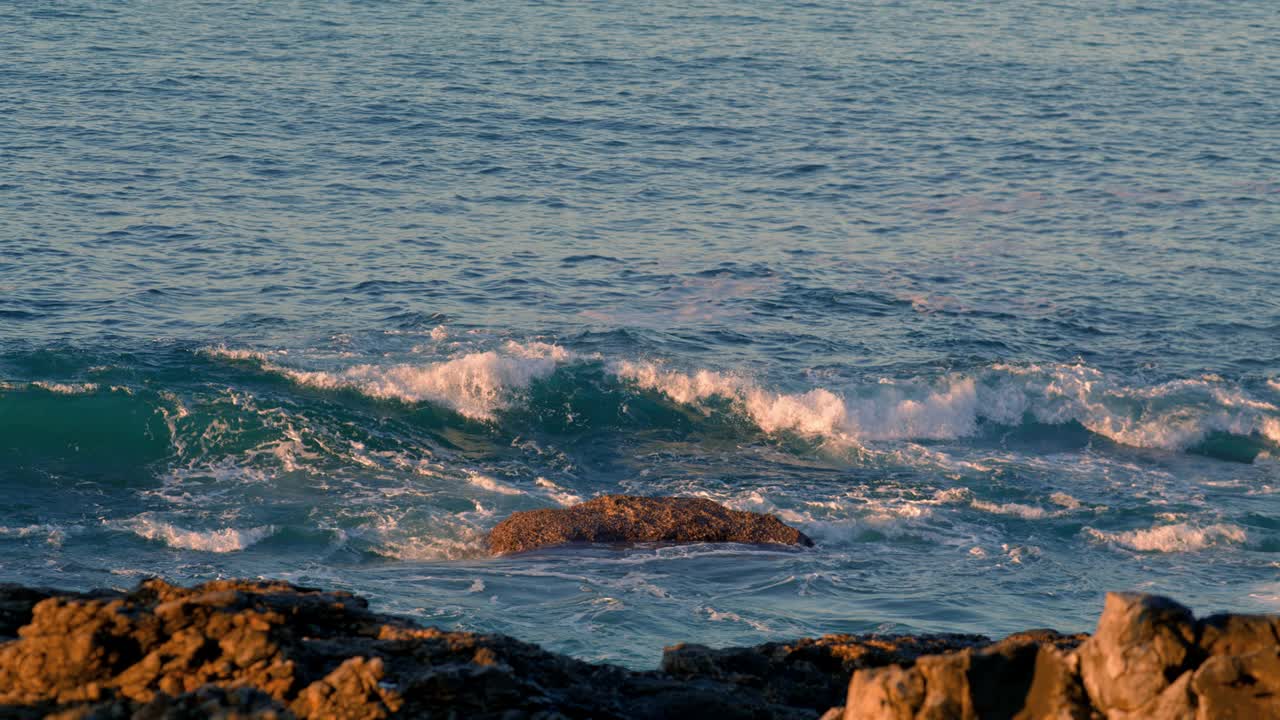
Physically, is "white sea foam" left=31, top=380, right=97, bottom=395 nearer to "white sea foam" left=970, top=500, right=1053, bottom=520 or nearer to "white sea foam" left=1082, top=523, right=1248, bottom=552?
"white sea foam" left=970, top=500, right=1053, bottom=520

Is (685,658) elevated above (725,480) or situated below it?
above

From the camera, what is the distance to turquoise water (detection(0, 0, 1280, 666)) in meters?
14.2

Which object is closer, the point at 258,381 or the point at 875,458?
the point at 875,458

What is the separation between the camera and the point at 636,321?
73.5ft

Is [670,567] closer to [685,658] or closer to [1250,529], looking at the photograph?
[685,658]

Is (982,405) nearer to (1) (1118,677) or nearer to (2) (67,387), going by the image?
(2) (67,387)

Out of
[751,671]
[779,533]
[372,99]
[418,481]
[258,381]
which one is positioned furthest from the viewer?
[372,99]

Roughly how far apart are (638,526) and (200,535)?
4.60m

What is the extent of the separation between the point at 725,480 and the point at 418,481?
368 centimetres

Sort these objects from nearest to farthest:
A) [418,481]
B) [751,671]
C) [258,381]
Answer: [751,671], [418,481], [258,381]

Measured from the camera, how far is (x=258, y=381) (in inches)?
770

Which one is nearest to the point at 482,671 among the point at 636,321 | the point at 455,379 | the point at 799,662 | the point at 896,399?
the point at 799,662

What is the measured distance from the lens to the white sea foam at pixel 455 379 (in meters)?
19.5

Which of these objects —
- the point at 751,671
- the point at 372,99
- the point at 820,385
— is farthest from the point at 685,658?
the point at 372,99
